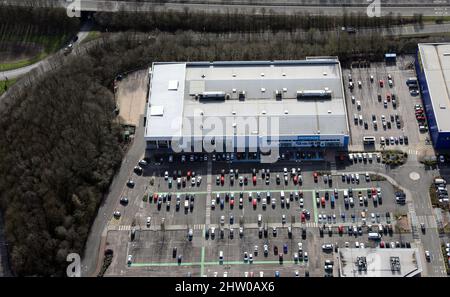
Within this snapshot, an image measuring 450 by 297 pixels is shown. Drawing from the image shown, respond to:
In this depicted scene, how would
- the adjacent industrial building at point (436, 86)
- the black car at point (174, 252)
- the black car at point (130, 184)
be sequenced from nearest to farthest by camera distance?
the black car at point (174, 252) < the adjacent industrial building at point (436, 86) < the black car at point (130, 184)

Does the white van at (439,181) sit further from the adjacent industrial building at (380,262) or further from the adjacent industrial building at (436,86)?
the adjacent industrial building at (380,262)

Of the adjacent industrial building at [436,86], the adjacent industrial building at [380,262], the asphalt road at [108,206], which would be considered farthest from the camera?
the adjacent industrial building at [436,86]

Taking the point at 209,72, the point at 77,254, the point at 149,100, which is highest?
the point at 209,72

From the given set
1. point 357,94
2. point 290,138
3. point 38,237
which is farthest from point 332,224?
point 38,237

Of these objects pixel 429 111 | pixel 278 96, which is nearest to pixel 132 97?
pixel 278 96

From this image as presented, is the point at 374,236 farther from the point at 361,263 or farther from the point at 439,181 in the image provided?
the point at 439,181

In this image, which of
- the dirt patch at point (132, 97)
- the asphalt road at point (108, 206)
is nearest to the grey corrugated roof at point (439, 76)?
the asphalt road at point (108, 206)

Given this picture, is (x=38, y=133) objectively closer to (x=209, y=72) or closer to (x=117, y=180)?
(x=117, y=180)
